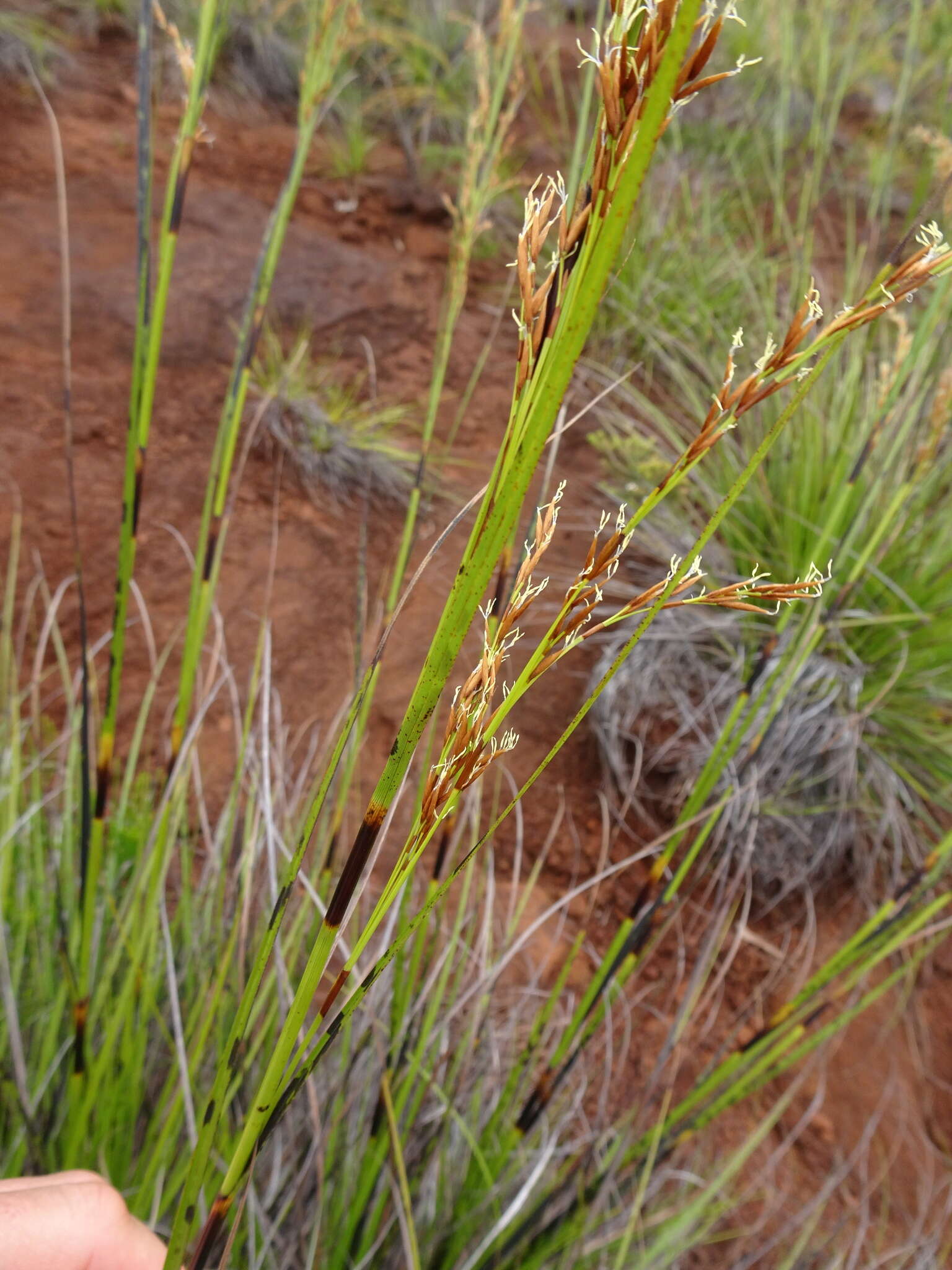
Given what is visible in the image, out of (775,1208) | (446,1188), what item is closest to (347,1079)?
(446,1188)

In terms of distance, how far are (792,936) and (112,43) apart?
3.99 metres

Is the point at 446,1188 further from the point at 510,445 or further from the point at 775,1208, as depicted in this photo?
the point at 510,445

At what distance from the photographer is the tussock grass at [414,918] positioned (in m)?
0.27

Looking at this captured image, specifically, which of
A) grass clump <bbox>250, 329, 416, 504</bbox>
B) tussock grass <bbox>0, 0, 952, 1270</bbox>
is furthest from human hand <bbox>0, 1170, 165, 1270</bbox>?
grass clump <bbox>250, 329, 416, 504</bbox>

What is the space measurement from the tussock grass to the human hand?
3.5 inches

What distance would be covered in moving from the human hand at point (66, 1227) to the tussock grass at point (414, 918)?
89mm

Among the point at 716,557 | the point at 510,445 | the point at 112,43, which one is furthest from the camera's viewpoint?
the point at 112,43

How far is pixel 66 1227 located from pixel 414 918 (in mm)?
365

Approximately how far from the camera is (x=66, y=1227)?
502 millimetres

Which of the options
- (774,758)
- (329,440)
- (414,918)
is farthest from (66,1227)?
(329,440)

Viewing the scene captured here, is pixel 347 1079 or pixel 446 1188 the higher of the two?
pixel 347 1079

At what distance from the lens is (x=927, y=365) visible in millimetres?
1713

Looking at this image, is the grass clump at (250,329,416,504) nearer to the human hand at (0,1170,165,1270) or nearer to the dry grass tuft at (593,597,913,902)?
the dry grass tuft at (593,597,913,902)

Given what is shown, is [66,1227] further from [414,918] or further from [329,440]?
[329,440]
